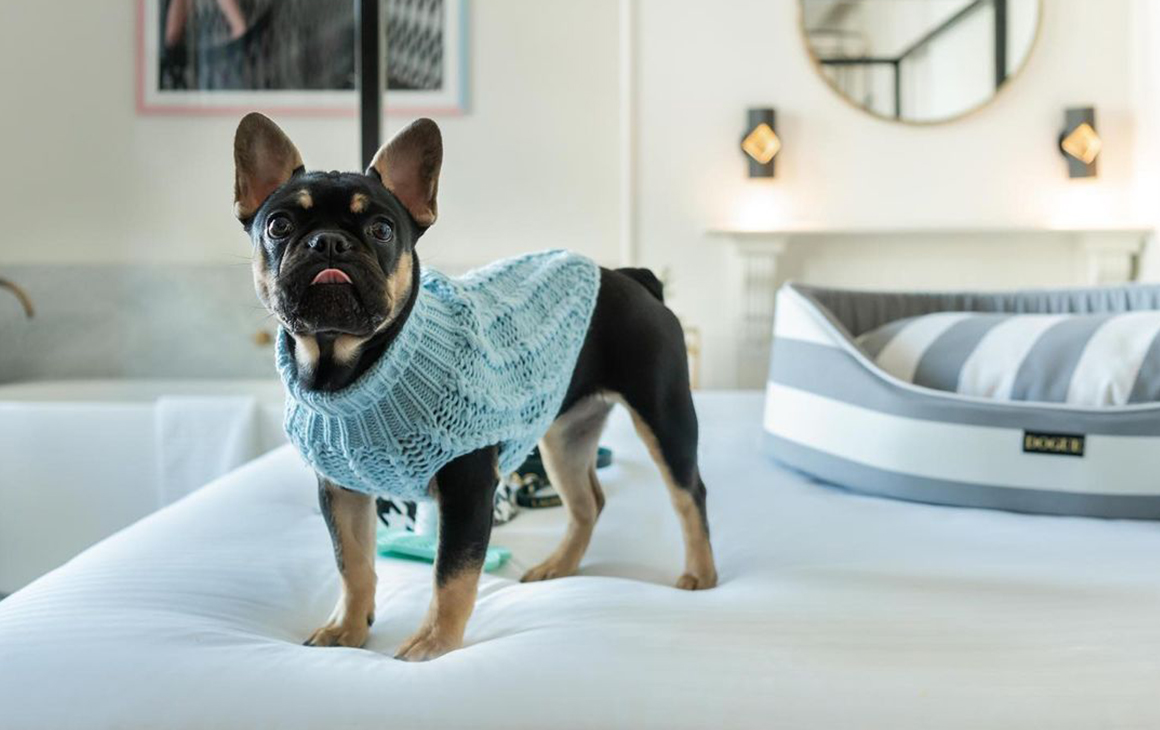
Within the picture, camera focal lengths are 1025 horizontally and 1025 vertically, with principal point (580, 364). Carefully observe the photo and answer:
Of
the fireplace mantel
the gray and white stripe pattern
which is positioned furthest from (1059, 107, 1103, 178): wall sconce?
the gray and white stripe pattern

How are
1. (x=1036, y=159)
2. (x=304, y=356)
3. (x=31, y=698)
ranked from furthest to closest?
(x=1036, y=159) → (x=304, y=356) → (x=31, y=698)

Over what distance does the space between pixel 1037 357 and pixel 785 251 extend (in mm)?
1790

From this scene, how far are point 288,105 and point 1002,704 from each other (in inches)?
115

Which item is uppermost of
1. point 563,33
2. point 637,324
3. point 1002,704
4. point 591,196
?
point 563,33

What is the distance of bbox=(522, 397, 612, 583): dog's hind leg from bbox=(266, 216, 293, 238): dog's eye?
45 centimetres

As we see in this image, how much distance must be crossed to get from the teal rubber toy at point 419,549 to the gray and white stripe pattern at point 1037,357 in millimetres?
797

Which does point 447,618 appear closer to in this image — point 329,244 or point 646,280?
point 329,244

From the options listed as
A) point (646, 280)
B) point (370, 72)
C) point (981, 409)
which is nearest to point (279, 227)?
point (646, 280)

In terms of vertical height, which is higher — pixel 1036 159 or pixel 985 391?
pixel 1036 159

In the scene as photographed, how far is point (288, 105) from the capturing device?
318 cm

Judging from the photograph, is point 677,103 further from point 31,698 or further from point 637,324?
point 31,698

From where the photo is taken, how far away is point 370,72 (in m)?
1.97

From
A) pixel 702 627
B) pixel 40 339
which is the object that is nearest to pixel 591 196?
pixel 40 339

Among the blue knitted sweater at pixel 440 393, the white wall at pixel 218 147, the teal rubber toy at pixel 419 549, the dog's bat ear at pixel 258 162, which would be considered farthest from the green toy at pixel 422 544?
the white wall at pixel 218 147
